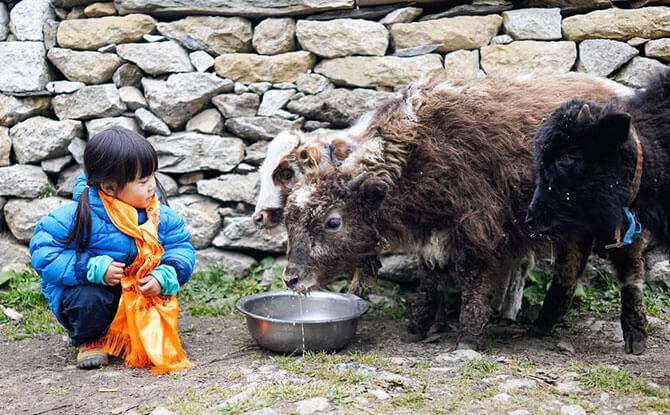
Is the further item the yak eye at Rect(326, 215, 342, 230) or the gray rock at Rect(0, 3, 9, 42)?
the gray rock at Rect(0, 3, 9, 42)

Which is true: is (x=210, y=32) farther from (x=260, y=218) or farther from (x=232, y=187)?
(x=260, y=218)

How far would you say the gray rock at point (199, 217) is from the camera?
6.34 metres

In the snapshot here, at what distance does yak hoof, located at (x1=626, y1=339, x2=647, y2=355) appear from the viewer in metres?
4.68

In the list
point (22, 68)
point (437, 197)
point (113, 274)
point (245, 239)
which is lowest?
point (245, 239)

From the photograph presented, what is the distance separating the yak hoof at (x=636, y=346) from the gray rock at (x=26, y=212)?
17.2 ft

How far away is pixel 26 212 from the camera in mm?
6395

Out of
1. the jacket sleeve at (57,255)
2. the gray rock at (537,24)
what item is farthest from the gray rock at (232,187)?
the gray rock at (537,24)

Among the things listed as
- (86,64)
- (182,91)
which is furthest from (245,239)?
(86,64)

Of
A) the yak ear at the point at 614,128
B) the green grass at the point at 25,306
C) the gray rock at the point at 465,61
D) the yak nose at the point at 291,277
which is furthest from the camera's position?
the gray rock at the point at 465,61

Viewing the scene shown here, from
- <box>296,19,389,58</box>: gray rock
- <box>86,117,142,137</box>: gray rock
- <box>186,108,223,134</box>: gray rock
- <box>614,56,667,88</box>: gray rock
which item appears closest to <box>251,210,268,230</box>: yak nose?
<box>186,108,223,134</box>: gray rock

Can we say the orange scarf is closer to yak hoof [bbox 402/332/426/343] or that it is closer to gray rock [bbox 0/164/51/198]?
yak hoof [bbox 402/332/426/343]

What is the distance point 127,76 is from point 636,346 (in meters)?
5.24

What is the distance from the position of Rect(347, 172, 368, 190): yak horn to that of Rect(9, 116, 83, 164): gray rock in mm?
3379

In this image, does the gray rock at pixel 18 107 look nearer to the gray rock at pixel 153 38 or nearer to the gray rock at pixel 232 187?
the gray rock at pixel 153 38
